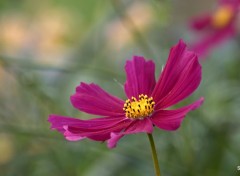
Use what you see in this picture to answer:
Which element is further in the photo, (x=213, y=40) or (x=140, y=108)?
(x=213, y=40)

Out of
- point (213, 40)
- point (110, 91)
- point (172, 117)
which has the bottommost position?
point (172, 117)

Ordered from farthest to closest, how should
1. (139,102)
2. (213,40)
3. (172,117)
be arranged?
(213,40) < (139,102) < (172,117)

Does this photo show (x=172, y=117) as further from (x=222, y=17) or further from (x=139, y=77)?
(x=222, y=17)

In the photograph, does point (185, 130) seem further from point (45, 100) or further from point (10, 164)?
point (10, 164)

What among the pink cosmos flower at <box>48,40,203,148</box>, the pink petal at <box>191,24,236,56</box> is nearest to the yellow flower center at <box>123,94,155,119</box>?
the pink cosmos flower at <box>48,40,203,148</box>

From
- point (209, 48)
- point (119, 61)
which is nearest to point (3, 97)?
point (119, 61)

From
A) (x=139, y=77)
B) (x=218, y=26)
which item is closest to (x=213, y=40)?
(x=218, y=26)

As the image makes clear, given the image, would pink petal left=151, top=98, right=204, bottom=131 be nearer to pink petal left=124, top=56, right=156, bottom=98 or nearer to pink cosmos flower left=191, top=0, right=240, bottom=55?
pink petal left=124, top=56, right=156, bottom=98
